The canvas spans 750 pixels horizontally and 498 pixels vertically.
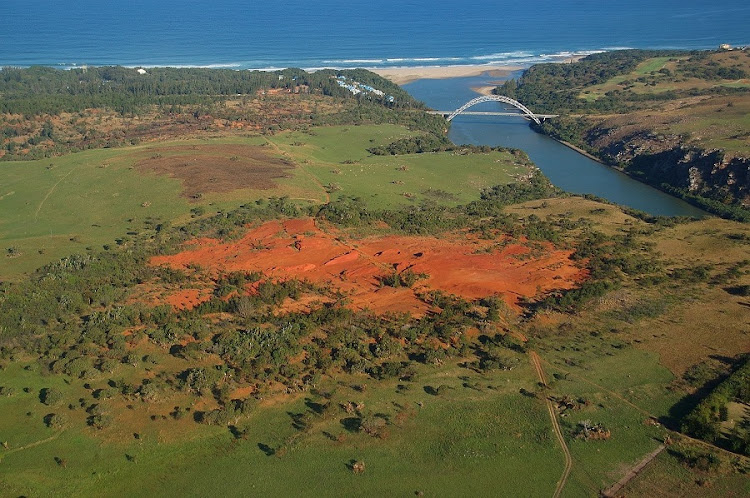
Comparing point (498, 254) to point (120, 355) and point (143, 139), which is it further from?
point (143, 139)

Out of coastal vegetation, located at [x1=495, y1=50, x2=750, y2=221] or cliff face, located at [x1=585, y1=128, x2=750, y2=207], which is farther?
coastal vegetation, located at [x1=495, y1=50, x2=750, y2=221]

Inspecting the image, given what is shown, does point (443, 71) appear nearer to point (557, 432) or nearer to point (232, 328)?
point (232, 328)

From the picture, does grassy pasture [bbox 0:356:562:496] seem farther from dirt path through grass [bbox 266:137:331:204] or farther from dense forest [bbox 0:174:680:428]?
dirt path through grass [bbox 266:137:331:204]

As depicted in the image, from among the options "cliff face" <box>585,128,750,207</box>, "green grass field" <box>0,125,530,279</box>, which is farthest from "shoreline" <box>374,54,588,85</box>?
"green grass field" <box>0,125,530,279</box>

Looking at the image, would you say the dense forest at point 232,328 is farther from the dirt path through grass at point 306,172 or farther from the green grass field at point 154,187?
the dirt path through grass at point 306,172

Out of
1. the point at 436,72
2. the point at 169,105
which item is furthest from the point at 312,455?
the point at 436,72
